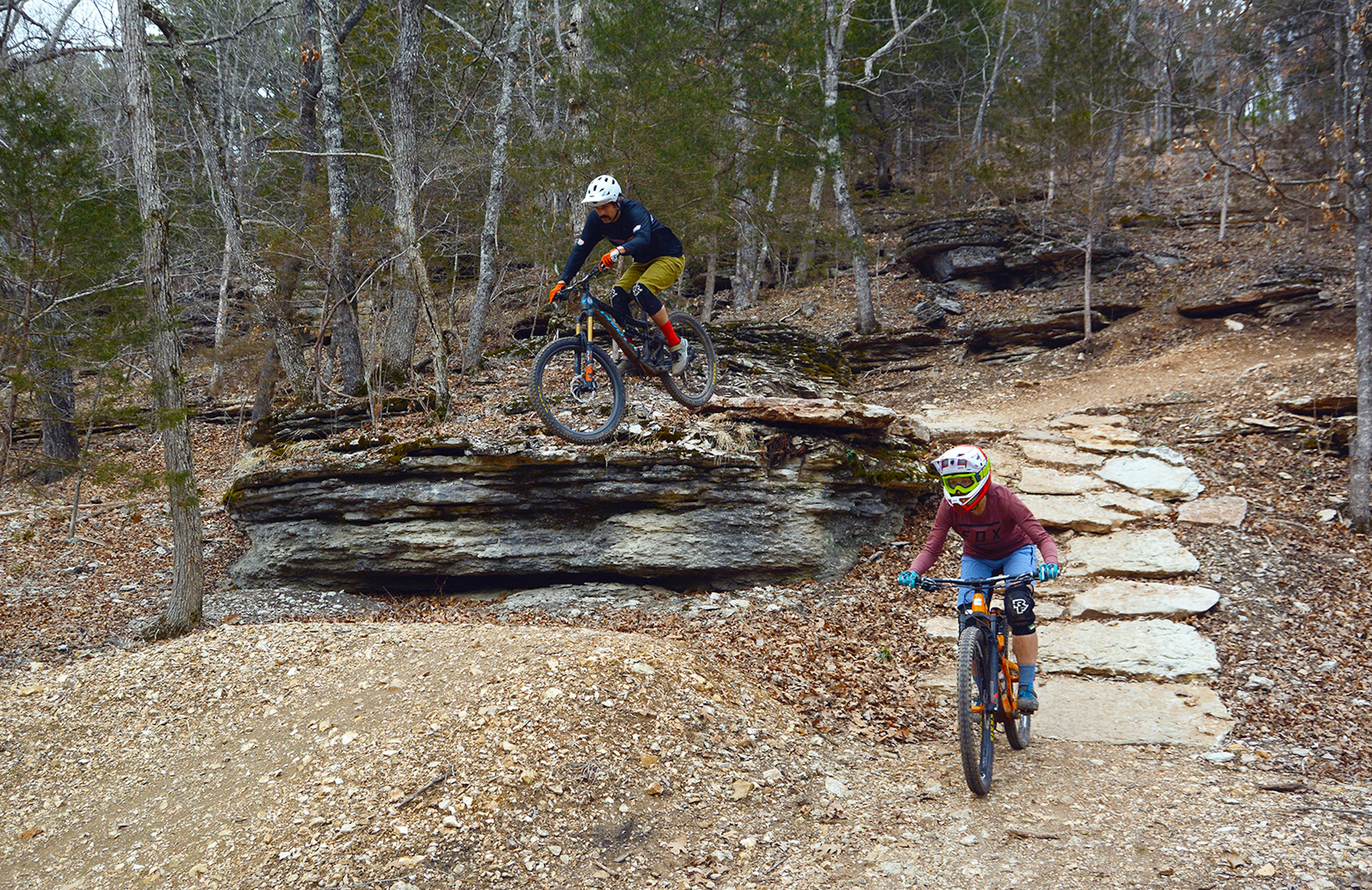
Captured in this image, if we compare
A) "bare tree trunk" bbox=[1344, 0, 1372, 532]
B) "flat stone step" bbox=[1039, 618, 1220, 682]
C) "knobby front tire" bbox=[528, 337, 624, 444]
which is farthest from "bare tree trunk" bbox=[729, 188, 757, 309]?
"flat stone step" bbox=[1039, 618, 1220, 682]

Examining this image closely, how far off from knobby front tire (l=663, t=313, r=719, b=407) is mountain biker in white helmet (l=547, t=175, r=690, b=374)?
540mm

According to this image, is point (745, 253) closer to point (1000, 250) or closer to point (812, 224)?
Result: point (812, 224)

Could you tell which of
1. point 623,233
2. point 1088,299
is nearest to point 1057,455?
point 1088,299

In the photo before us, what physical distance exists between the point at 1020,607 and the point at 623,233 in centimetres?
497

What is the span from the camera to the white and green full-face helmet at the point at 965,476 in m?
4.87

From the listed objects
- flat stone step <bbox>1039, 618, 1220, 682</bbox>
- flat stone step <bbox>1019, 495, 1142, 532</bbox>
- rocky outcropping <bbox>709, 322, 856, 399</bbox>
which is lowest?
flat stone step <bbox>1039, 618, 1220, 682</bbox>

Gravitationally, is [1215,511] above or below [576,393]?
below

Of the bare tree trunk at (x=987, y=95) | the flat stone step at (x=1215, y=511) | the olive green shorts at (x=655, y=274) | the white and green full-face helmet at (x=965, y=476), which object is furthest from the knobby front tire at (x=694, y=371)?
the bare tree trunk at (x=987, y=95)

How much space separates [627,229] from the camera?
7328 millimetres

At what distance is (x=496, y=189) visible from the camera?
41.1 feet

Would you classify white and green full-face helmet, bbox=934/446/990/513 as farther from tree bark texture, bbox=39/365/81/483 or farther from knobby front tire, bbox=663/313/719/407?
tree bark texture, bbox=39/365/81/483

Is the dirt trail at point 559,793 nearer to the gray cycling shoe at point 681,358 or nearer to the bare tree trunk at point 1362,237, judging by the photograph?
the gray cycling shoe at point 681,358

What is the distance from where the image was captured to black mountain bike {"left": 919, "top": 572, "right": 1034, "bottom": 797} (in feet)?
14.6

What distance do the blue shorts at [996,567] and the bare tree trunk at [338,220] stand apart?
9061 millimetres
